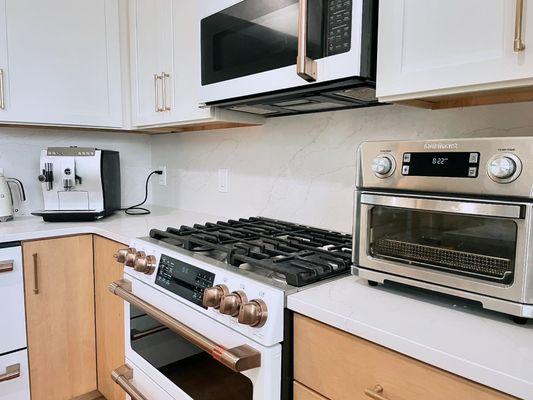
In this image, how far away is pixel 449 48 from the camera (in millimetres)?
810

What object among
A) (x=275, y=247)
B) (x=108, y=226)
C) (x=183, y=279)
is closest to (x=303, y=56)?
(x=275, y=247)

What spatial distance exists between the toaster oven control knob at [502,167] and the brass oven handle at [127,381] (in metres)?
1.18

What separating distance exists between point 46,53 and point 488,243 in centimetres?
196

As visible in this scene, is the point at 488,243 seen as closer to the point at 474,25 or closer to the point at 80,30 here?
the point at 474,25

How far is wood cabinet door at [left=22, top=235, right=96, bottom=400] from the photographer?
1.59 meters

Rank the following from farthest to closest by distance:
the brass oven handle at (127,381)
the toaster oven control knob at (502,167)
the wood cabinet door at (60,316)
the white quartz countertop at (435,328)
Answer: the wood cabinet door at (60,316) → the brass oven handle at (127,381) → the toaster oven control knob at (502,167) → the white quartz countertop at (435,328)

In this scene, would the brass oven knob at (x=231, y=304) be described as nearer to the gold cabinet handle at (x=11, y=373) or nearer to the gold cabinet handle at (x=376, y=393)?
the gold cabinet handle at (x=376, y=393)

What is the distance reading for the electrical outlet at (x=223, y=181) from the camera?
1900mm

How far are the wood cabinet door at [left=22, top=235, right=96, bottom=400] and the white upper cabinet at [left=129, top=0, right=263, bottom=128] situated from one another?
2.29 ft

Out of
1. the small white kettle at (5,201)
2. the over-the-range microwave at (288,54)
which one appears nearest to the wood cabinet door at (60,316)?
the small white kettle at (5,201)

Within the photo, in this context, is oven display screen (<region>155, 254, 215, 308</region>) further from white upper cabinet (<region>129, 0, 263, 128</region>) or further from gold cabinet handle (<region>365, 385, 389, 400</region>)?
white upper cabinet (<region>129, 0, 263, 128</region>)

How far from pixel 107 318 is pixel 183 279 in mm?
765

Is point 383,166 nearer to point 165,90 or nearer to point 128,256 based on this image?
point 128,256

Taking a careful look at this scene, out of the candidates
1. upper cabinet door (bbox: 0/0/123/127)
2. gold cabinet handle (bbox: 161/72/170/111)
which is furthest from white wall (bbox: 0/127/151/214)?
gold cabinet handle (bbox: 161/72/170/111)
